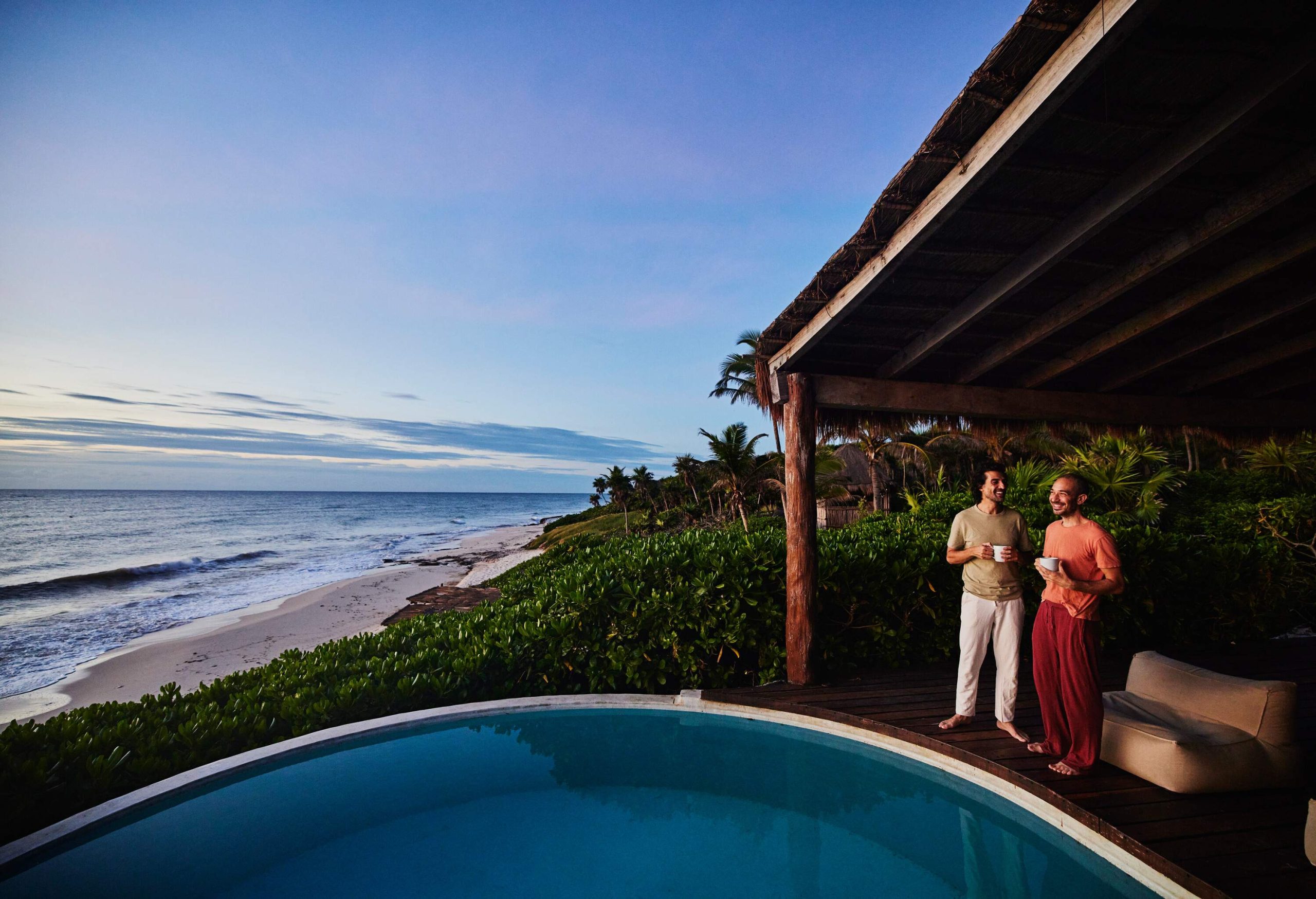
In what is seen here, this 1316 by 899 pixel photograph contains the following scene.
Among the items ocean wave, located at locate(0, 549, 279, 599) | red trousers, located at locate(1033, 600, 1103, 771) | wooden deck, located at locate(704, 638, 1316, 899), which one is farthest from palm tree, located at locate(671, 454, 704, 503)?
red trousers, located at locate(1033, 600, 1103, 771)

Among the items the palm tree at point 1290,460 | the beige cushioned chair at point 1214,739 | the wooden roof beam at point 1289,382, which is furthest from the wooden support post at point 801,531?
the palm tree at point 1290,460

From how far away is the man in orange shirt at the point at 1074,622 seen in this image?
2842 mm

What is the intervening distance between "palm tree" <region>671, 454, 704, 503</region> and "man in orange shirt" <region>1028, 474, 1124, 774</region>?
75.3ft

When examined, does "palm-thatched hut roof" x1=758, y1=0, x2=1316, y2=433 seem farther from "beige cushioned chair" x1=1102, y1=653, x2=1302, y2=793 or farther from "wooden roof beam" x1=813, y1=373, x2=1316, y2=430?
"beige cushioned chair" x1=1102, y1=653, x2=1302, y2=793

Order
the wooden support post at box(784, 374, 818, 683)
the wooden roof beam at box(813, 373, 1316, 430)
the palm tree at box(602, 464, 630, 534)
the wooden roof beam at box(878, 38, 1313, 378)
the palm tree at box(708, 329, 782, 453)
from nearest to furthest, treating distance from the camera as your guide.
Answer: the wooden roof beam at box(878, 38, 1313, 378) → the wooden support post at box(784, 374, 818, 683) → the wooden roof beam at box(813, 373, 1316, 430) → the palm tree at box(708, 329, 782, 453) → the palm tree at box(602, 464, 630, 534)

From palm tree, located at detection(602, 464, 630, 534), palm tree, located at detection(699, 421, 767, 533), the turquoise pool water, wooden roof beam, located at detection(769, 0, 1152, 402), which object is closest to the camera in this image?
wooden roof beam, located at detection(769, 0, 1152, 402)

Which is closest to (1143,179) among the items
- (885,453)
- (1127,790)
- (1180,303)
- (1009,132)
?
(1009,132)

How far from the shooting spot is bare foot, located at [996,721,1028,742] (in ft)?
10.9

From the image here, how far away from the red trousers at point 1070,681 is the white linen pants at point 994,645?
280 millimetres

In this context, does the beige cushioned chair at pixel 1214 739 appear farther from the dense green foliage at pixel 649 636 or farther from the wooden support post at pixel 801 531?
the dense green foliage at pixel 649 636

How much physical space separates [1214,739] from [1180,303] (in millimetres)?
2660

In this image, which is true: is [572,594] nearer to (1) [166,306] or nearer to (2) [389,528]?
(1) [166,306]

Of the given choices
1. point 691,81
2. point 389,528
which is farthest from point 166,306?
point 389,528

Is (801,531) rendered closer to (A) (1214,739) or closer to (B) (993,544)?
(B) (993,544)
